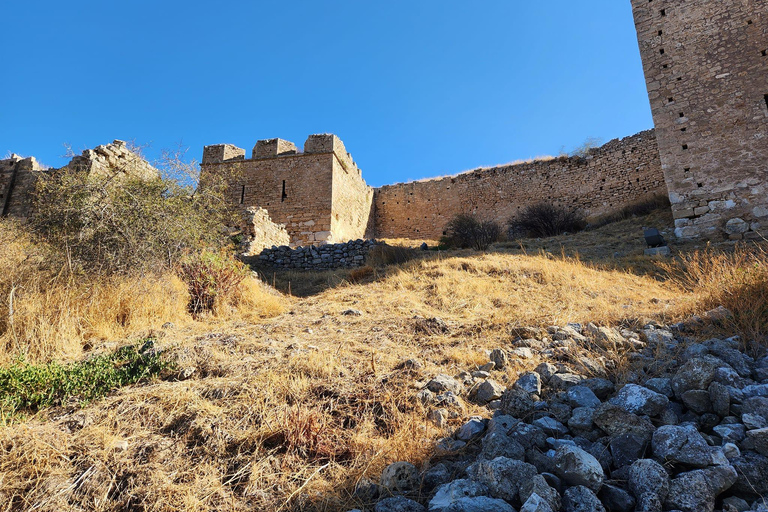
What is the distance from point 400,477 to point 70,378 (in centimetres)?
258

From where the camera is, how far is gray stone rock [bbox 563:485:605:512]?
1.54m

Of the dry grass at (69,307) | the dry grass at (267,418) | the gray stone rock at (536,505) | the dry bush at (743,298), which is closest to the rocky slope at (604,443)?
the gray stone rock at (536,505)

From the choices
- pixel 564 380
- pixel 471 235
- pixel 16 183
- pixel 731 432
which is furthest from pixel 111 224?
pixel 471 235

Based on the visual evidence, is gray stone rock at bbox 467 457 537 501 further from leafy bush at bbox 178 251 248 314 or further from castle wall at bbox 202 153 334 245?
castle wall at bbox 202 153 334 245

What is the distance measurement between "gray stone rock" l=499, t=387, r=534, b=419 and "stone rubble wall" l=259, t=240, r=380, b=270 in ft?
26.0

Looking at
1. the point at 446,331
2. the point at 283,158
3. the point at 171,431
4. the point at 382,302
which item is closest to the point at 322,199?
the point at 283,158

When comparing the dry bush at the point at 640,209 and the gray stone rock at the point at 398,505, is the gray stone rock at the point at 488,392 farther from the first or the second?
the dry bush at the point at 640,209

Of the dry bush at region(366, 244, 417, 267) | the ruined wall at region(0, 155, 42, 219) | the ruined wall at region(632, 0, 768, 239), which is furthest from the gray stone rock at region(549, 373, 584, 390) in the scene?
the ruined wall at region(0, 155, 42, 219)

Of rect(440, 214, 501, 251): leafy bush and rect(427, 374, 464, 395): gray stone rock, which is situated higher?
rect(440, 214, 501, 251): leafy bush

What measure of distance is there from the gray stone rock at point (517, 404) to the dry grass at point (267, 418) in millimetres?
200

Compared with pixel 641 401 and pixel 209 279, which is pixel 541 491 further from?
pixel 209 279

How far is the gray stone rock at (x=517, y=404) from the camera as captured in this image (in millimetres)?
2465

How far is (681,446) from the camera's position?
1.78m

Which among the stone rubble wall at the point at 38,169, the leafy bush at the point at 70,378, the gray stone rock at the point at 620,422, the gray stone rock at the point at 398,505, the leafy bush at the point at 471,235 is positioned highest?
the stone rubble wall at the point at 38,169
